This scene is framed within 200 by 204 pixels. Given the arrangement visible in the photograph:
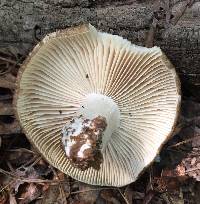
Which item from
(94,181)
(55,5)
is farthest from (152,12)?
(94,181)

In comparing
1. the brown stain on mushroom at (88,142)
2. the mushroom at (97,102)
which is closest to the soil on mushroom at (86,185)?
the mushroom at (97,102)

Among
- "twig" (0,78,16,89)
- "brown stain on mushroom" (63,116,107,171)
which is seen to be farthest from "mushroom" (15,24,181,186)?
"twig" (0,78,16,89)

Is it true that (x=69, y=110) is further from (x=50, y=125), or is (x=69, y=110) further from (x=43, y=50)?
(x=43, y=50)

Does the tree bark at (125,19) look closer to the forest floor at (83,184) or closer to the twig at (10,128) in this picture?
the forest floor at (83,184)

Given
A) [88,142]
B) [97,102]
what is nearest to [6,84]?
[97,102]

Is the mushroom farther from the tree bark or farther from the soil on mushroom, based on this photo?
the tree bark

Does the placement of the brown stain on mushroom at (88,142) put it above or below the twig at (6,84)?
above
